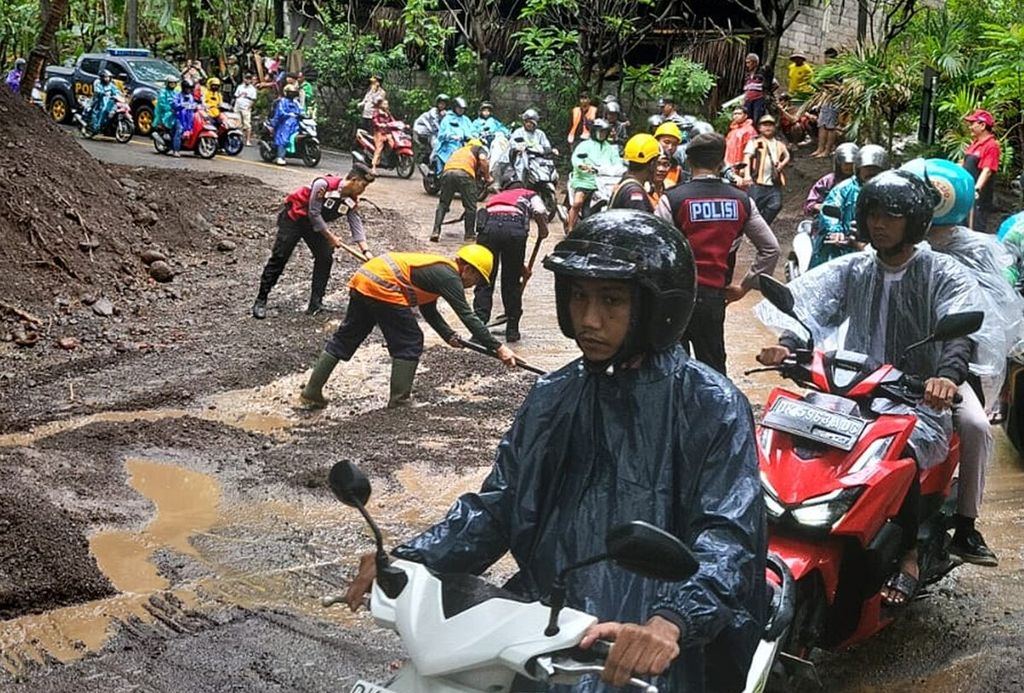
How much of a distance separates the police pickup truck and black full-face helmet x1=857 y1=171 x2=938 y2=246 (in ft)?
73.3

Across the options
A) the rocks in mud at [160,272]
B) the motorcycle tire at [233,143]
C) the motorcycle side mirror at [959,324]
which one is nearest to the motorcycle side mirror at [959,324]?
the motorcycle side mirror at [959,324]

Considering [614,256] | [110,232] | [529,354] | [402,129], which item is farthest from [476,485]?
[402,129]

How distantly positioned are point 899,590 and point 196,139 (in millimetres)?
19879

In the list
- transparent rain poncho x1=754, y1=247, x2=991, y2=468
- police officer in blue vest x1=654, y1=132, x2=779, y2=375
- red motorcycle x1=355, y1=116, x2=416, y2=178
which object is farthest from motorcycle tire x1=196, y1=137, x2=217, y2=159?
transparent rain poncho x1=754, y1=247, x2=991, y2=468

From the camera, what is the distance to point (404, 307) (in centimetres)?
833

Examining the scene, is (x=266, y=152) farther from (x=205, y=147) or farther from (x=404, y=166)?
(x=404, y=166)

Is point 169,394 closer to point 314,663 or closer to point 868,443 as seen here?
point 314,663

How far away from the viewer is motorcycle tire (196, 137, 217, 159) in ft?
74.0

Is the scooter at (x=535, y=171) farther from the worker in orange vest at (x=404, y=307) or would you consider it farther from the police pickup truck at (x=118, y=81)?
the police pickup truck at (x=118, y=81)

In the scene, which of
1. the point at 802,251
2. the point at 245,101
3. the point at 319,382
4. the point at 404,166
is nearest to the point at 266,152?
the point at 404,166

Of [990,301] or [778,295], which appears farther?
[990,301]

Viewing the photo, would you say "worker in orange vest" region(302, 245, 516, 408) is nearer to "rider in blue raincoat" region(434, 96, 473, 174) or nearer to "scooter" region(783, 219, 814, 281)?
"scooter" region(783, 219, 814, 281)

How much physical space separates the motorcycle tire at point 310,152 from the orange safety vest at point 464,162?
781 cm

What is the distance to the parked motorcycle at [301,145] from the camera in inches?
896
